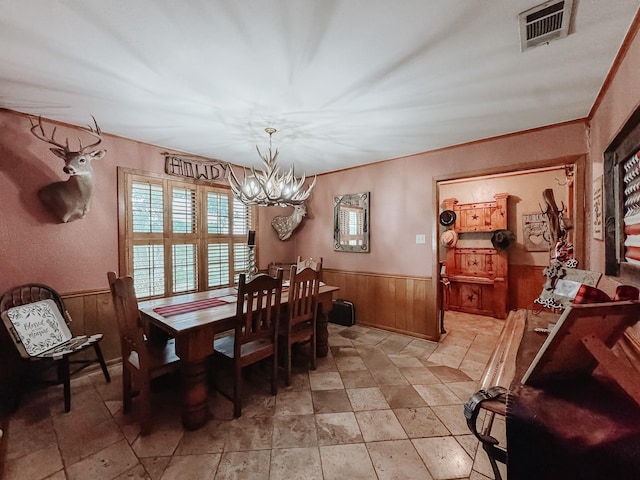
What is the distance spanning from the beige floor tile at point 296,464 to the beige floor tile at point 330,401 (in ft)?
1.31

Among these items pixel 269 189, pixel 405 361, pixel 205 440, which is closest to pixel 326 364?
pixel 405 361

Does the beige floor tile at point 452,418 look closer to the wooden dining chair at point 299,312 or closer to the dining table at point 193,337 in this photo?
the wooden dining chair at point 299,312

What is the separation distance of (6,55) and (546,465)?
3.16 m

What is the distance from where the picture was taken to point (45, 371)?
8.00 ft

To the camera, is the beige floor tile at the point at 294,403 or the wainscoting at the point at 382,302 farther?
the wainscoting at the point at 382,302

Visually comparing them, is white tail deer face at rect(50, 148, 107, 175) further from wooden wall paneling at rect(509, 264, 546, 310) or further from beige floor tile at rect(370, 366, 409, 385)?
wooden wall paneling at rect(509, 264, 546, 310)

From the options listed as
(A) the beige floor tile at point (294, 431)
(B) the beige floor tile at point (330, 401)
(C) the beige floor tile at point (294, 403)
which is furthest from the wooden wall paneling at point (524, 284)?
(A) the beige floor tile at point (294, 431)

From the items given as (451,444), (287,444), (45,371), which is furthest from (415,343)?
(45,371)

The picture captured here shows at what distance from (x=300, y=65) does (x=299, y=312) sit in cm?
199

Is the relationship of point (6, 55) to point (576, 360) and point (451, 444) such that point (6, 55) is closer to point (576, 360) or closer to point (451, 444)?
point (576, 360)

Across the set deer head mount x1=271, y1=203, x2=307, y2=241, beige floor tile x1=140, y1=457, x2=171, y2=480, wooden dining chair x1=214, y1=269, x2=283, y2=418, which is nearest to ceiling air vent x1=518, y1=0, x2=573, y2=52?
wooden dining chair x1=214, y1=269, x2=283, y2=418

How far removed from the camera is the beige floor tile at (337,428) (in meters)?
→ 1.77

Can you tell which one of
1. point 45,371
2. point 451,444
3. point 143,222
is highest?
point 143,222

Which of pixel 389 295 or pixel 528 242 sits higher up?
pixel 528 242
